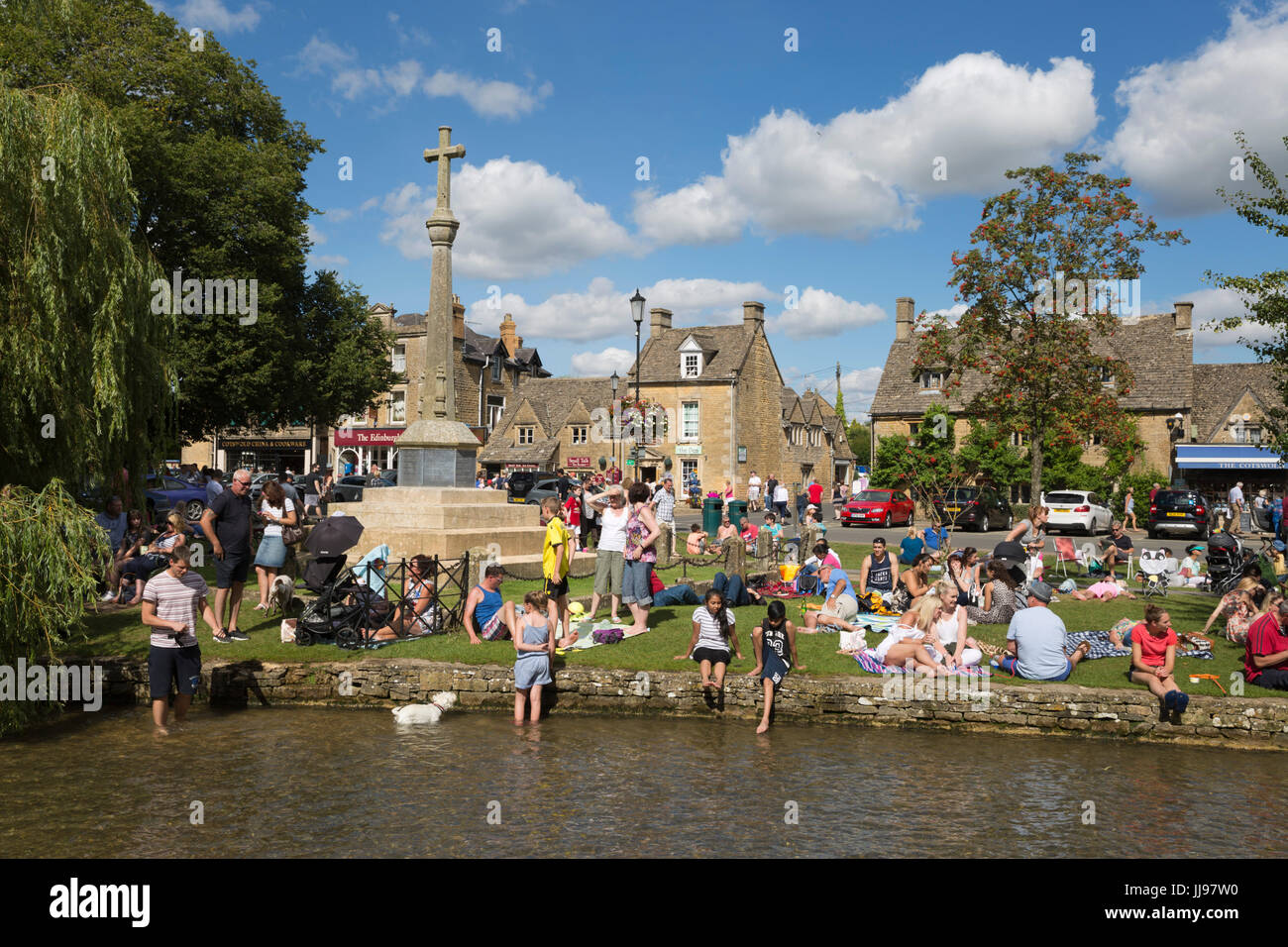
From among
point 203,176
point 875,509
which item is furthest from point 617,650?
point 875,509

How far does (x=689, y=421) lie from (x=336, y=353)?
28550 mm

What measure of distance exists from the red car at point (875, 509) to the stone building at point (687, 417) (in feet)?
56.6

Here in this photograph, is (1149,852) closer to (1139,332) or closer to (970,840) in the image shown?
(970,840)

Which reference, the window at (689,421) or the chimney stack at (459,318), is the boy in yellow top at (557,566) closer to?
the window at (689,421)

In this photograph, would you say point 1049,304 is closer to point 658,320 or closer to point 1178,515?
point 1178,515

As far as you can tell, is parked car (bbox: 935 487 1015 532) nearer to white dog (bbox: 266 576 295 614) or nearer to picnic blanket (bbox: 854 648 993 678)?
picnic blanket (bbox: 854 648 993 678)

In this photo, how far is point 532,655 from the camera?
10.9 m

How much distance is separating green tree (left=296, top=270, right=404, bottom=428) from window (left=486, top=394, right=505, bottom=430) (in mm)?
31379

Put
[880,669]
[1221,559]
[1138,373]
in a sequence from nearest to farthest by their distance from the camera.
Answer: [880,669] → [1221,559] → [1138,373]

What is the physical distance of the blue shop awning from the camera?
44344 mm

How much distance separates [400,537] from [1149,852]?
1288cm

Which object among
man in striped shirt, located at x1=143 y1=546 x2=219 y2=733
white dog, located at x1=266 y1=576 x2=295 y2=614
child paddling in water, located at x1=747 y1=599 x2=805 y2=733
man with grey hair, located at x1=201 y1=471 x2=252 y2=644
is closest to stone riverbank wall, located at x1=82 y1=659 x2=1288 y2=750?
child paddling in water, located at x1=747 y1=599 x2=805 y2=733

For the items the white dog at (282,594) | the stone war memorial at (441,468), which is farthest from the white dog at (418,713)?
the stone war memorial at (441,468)

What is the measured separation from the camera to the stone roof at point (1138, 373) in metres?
46.6
